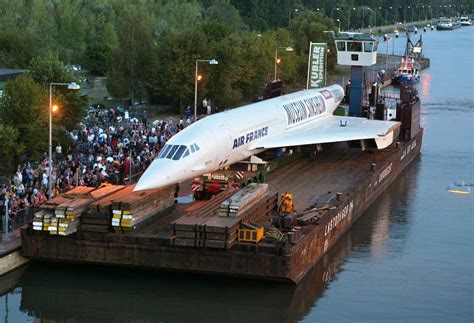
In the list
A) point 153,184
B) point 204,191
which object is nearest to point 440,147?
point 204,191

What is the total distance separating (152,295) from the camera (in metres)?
38.8

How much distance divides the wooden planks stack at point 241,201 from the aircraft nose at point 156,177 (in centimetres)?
322

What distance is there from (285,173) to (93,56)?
5975cm

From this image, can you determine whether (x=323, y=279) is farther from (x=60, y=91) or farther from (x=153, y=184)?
(x=60, y=91)

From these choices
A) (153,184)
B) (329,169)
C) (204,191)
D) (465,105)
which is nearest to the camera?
(153,184)

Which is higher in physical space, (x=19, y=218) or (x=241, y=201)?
(x=241, y=201)

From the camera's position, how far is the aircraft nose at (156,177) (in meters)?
41.1

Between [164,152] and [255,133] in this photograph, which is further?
[255,133]

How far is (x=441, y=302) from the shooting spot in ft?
127

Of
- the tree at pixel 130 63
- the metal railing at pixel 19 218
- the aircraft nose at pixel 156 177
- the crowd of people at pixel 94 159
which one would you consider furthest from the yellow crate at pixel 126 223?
the tree at pixel 130 63

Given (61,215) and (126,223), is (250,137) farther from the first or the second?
(61,215)

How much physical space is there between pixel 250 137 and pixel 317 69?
36259mm

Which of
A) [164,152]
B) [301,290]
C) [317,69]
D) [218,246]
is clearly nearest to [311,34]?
[317,69]

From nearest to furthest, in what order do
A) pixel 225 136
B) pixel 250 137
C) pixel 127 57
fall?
A: 1. pixel 225 136
2. pixel 250 137
3. pixel 127 57
